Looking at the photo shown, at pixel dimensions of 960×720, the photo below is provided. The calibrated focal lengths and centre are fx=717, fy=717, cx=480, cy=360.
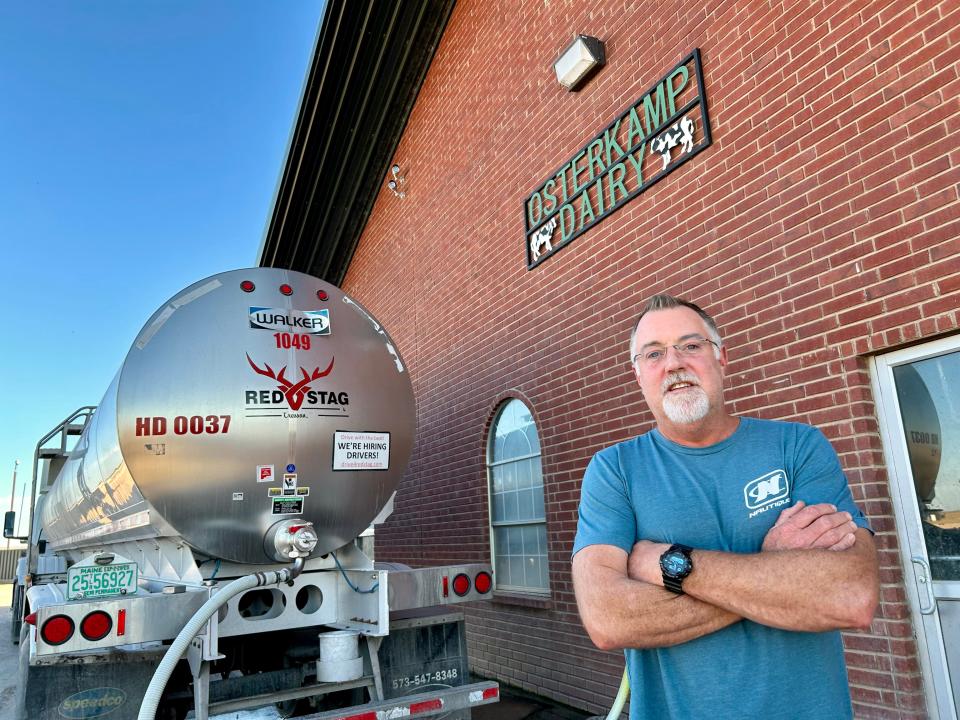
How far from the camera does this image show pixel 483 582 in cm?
454

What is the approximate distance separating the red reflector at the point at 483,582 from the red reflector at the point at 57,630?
2214mm

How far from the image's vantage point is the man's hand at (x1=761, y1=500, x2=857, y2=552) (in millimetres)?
1751

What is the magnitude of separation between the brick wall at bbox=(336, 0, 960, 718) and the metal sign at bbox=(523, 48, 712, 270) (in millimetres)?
108

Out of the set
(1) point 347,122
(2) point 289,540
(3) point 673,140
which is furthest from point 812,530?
(1) point 347,122

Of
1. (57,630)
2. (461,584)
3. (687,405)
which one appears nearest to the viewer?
(687,405)

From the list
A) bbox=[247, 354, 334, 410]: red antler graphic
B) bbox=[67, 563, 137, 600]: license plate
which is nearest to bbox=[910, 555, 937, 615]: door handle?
bbox=[247, 354, 334, 410]: red antler graphic

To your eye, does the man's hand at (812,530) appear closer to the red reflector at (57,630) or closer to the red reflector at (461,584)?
the red reflector at (461,584)

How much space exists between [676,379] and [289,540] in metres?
2.54

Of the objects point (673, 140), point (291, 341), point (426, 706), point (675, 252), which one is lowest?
point (426, 706)

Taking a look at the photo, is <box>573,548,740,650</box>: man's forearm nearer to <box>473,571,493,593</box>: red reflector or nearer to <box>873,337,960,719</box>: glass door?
<box>873,337,960,719</box>: glass door

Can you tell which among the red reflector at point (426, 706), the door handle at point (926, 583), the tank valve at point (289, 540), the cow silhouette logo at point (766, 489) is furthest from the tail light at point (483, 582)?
the cow silhouette logo at point (766, 489)

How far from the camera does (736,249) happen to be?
4301mm

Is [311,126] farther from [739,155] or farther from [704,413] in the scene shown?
[704,413]

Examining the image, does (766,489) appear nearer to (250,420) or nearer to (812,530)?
(812,530)
